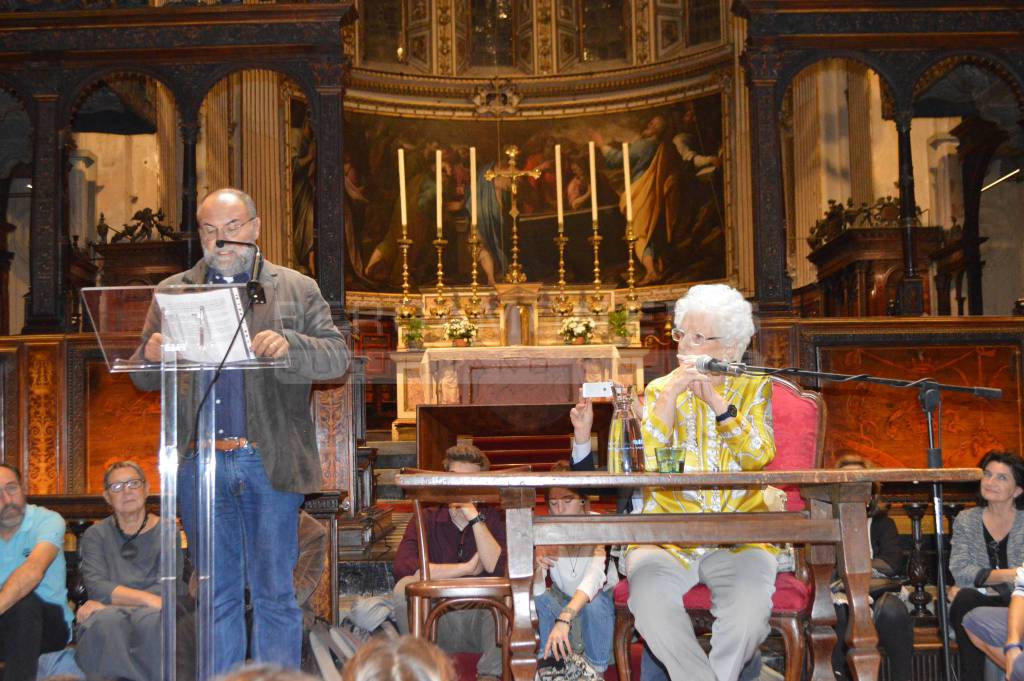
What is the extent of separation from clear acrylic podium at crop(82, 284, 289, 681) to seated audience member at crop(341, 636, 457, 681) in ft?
5.24

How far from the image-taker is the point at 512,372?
31.6 ft

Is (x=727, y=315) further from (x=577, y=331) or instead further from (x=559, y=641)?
(x=577, y=331)

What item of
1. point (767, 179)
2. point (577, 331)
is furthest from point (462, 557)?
point (577, 331)

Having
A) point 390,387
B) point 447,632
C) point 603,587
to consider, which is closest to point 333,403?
point 447,632

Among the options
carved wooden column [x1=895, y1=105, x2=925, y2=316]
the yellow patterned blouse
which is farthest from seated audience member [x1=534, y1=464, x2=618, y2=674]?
carved wooden column [x1=895, y1=105, x2=925, y2=316]

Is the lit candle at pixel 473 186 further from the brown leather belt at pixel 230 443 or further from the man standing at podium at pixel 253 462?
the brown leather belt at pixel 230 443

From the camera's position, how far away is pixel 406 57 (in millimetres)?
14828

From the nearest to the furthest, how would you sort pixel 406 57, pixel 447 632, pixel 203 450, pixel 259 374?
pixel 203 450 < pixel 259 374 < pixel 447 632 < pixel 406 57

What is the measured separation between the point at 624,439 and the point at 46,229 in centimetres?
537

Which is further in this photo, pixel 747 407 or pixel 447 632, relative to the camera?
pixel 447 632

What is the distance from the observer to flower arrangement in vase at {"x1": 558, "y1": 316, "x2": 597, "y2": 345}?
1034cm

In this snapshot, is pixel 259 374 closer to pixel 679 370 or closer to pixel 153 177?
pixel 679 370

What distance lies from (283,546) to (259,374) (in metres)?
0.54

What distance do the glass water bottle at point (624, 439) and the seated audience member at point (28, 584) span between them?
2.47 meters
